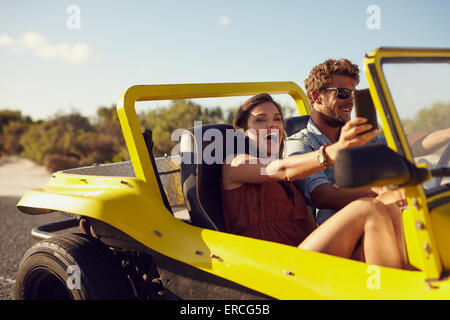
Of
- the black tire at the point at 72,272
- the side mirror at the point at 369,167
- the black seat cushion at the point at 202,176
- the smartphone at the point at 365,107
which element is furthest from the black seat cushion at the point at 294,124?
the side mirror at the point at 369,167

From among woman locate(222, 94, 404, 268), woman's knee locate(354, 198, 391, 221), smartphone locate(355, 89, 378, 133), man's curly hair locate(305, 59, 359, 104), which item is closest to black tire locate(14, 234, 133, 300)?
woman locate(222, 94, 404, 268)

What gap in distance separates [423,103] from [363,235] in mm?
578

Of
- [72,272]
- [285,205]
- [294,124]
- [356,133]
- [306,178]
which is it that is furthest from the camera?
[294,124]

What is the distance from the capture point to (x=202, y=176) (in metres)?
2.51

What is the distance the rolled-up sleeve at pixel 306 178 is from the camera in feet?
8.73

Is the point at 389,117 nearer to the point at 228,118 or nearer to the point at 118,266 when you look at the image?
the point at 118,266

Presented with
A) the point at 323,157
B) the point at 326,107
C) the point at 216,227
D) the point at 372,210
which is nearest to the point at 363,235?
the point at 372,210

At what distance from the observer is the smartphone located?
1683 millimetres

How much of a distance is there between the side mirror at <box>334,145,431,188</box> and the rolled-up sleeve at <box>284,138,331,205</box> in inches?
45.0

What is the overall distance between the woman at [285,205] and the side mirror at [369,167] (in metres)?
0.22

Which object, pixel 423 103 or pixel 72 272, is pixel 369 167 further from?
pixel 72 272
